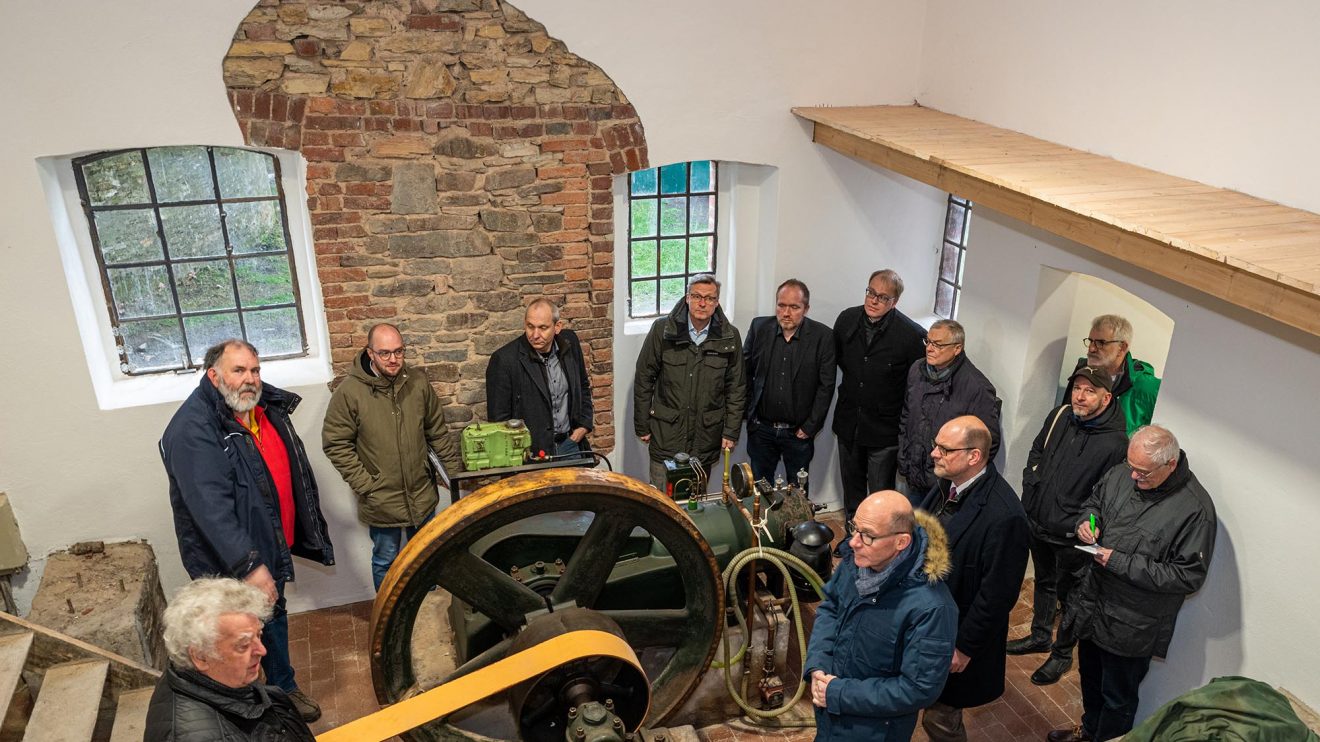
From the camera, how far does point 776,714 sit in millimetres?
3787

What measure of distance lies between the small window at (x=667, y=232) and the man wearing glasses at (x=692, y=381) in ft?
1.89

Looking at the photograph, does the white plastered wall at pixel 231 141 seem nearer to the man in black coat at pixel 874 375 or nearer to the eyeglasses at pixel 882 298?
the man in black coat at pixel 874 375

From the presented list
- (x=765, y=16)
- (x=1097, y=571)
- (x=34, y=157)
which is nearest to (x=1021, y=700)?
(x=1097, y=571)

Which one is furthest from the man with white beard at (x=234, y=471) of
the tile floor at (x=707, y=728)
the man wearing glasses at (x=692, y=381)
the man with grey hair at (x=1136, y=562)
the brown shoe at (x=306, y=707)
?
the man with grey hair at (x=1136, y=562)

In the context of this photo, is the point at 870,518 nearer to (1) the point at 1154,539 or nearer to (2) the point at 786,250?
(1) the point at 1154,539

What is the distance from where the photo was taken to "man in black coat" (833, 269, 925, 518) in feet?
15.8

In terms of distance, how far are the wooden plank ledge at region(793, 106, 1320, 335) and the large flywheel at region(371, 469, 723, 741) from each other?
1755 mm

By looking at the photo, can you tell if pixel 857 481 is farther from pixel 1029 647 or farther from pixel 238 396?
pixel 238 396

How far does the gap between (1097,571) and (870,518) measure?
1.46 m

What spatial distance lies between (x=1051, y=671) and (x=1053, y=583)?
394 millimetres

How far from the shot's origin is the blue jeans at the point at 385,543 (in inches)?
178

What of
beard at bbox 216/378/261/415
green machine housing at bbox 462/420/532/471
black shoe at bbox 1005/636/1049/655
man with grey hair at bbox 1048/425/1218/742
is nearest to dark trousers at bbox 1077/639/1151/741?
man with grey hair at bbox 1048/425/1218/742

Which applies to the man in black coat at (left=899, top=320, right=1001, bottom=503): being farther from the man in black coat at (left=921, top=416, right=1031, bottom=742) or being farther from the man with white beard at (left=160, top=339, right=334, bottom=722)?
the man with white beard at (left=160, top=339, right=334, bottom=722)

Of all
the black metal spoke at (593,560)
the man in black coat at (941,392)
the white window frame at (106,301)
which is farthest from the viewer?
the man in black coat at (941,392)
